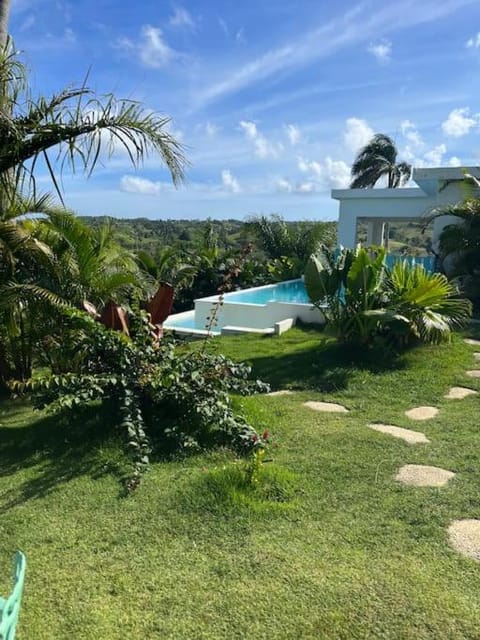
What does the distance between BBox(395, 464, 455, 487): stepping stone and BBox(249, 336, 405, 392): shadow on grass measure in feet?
7.93

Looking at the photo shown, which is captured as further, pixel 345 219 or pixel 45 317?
pixel 345 219

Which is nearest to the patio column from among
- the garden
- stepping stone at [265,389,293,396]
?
the garden

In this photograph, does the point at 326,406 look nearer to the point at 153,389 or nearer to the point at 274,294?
the point at 153,389

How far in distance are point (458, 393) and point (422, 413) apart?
0.98m

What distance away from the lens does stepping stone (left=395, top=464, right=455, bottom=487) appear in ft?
13.4

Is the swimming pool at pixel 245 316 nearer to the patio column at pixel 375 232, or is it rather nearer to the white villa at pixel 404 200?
the white villa at pixel 404 200

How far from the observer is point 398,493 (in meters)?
3.91

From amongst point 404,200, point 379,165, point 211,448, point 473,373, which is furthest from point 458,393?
point 379,165

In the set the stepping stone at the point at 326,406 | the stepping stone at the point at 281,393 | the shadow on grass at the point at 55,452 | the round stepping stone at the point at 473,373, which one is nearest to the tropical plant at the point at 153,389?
the shadow on grass at the point at 55,452

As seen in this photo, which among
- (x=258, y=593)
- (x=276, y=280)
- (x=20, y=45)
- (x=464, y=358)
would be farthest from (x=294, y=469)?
(x=276, y=280)

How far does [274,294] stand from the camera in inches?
637

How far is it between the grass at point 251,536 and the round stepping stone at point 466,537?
3.1 inches

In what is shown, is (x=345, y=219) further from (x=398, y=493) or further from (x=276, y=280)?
(x=398, y=493)

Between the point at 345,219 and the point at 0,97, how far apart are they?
52.3ft
